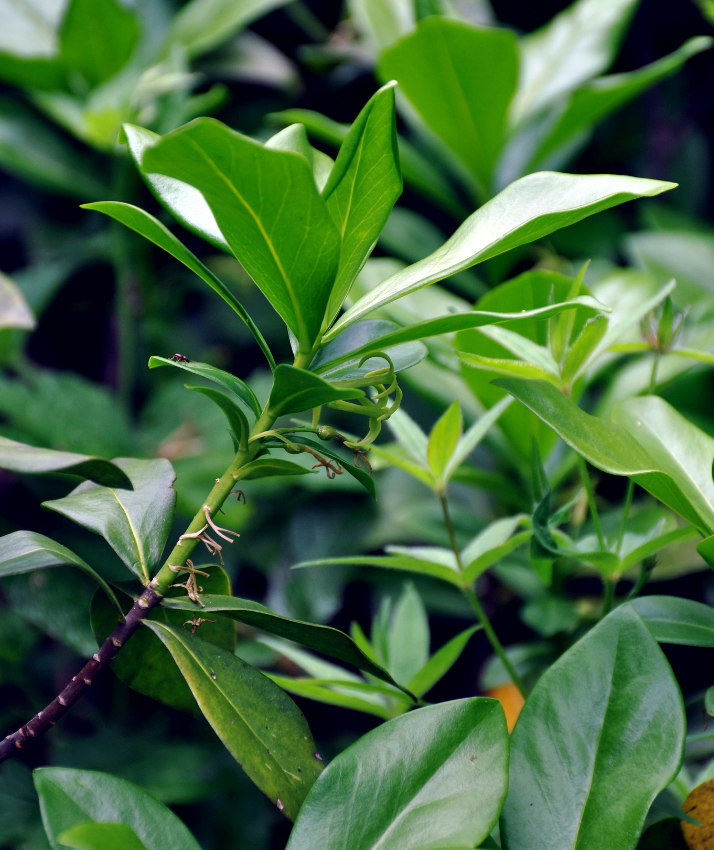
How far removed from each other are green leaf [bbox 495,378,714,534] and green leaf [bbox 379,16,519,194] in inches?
22.8

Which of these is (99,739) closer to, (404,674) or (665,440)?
(404,674)

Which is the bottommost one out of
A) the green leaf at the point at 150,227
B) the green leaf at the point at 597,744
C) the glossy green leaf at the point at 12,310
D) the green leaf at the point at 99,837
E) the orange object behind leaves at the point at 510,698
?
the orange object behind leaves at the point at 510,698

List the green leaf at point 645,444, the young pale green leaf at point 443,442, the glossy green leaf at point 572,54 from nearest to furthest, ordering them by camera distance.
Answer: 1. the green leaf at point 645,444
2. the young pale green leaf at point 443,442
3. the glossy green leaf at point 572,54

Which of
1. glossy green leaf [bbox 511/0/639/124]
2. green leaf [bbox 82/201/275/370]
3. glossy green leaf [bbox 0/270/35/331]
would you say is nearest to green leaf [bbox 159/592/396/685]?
green leaf [bbox 82/201/275/370]

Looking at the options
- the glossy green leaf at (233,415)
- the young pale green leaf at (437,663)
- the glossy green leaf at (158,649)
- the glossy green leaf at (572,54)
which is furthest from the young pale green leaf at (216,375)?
the glossy green leaf at (572,54)

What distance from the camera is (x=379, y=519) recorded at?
0.88m

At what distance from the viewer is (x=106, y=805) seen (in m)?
0.36

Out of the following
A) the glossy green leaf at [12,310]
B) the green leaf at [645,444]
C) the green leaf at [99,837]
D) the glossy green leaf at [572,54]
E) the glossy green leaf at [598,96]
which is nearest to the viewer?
the green leaf at [99,837]

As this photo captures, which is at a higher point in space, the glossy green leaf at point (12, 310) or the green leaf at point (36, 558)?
the glossy green leaf at point (12, 310)

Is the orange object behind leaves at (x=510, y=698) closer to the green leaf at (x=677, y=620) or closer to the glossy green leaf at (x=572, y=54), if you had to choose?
the green leaf at (x=677, y=620)

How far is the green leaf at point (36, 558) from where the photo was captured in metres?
0.38

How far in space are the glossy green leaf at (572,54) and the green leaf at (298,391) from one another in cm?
80

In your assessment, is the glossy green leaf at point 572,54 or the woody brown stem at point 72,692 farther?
the glossy green leaf at point 572,54

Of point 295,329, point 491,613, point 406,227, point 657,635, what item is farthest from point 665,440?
point 406,227
